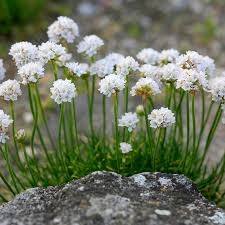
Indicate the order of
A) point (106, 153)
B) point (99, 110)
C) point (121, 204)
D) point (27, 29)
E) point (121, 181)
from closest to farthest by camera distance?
point (121, 204) < point (121, 181) < point (106, 153) < point (99, 110) < point (27, 29)

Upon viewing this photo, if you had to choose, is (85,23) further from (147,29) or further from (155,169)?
(155,169)

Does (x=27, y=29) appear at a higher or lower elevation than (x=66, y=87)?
higher

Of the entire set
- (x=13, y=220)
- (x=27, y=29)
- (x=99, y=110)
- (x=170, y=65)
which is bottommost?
(x=13, y=220)

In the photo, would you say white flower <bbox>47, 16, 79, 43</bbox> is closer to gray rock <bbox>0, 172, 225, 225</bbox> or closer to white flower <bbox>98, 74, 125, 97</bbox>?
white flower <bbox>98, 74, 125, 97</bbox>

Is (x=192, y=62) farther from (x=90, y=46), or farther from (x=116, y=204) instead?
(x=116, y=204)

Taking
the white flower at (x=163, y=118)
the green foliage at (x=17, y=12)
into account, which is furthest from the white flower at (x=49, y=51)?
the green foliage at (x=17, y=12)

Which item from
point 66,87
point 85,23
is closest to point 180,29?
point 85,23

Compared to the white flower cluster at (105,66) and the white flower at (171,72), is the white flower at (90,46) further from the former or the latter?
the white flower at (171,72)

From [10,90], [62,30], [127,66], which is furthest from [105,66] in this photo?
[10,90]
